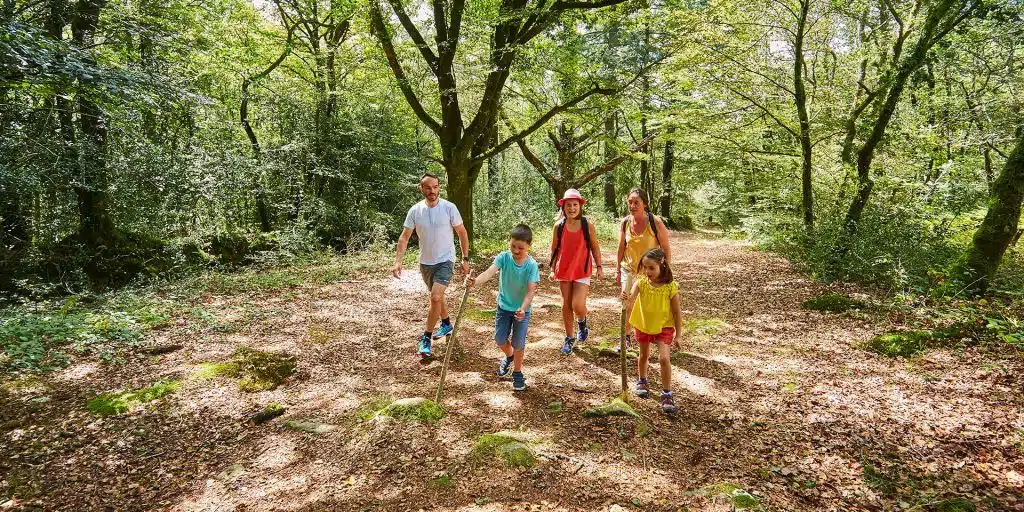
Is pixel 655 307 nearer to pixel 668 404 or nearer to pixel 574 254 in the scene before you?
pixel 668 404

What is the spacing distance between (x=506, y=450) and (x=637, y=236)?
309 cm

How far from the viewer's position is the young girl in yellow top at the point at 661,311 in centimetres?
451

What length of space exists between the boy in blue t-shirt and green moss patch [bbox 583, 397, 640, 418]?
Answer: 923 mm

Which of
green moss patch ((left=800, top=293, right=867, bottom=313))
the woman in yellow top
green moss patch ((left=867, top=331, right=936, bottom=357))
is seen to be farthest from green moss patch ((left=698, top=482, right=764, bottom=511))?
green moss patch ((left=800, top=293, right=867, bottom=313))

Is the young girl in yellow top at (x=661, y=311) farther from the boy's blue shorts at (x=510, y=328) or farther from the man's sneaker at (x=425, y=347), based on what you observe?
the man's sneaker at (x=425, y=347)

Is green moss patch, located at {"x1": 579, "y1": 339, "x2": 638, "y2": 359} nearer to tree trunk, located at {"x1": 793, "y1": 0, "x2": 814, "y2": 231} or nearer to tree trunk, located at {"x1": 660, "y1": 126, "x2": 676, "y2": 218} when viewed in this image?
tree trunk, located at {"x1": 793, "y1": 0, "x2": 814, "y2": 231}

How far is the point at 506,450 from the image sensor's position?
12.2 feet

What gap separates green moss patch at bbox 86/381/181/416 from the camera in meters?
4.42

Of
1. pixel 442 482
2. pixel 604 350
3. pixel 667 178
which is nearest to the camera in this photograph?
pixel 442 482

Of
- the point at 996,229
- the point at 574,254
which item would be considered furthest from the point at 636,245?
the point at 996,229

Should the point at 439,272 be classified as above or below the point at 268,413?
above

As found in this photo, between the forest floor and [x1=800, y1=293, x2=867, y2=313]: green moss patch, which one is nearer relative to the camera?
the forest floor

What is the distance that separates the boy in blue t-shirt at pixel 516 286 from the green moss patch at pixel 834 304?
18.9 ft

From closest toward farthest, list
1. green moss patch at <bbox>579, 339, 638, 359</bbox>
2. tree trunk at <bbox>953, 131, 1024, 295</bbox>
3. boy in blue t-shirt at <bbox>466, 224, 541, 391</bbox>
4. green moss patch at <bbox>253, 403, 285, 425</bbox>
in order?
green moss patch at <bbox>253, 403, 285, 425</bbox>, boy in blue t-shirt at <bbox>466, 224, 541, 391</bbox>, green moss patch at <bbox>579, 339, 638, 359</bbox>, tree trunk at <bbox>953, 131, 1024, 295</bbox>
